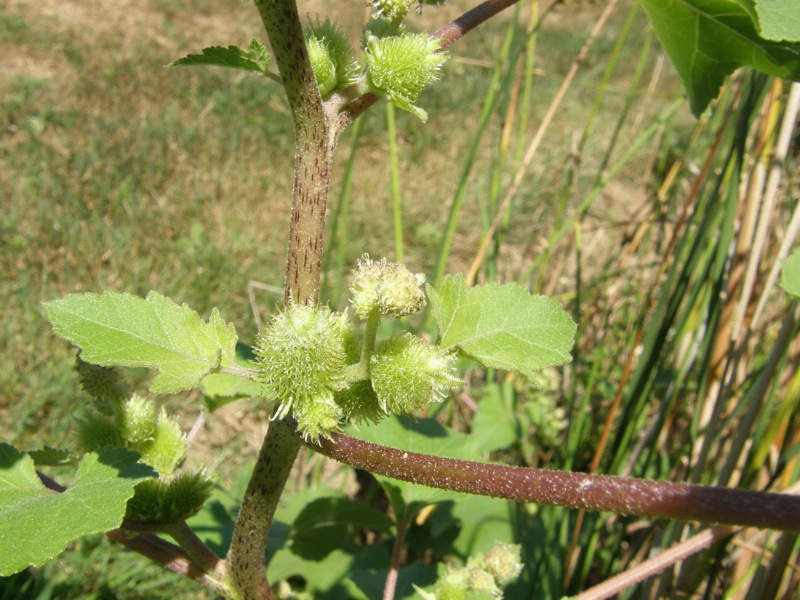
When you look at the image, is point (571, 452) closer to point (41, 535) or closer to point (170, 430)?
point (170, 430)

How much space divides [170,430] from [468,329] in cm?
44

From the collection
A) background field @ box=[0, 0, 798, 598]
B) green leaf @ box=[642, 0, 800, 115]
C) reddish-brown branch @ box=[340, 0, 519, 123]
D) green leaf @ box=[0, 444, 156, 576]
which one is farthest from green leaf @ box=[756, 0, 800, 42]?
background field @ box=[0, 0, 798, 598]

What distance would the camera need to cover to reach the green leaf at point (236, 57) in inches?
27.6

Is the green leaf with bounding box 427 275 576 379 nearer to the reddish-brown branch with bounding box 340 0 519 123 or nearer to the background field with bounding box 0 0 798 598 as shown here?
the reddish-brown branch with bounding box 340 0 519 123

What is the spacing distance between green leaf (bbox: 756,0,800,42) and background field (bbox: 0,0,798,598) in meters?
0.81

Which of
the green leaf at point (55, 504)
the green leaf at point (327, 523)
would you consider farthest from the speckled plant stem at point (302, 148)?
the green leaf at point (327, 523)

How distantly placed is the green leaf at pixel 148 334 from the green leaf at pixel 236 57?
0.24 meters

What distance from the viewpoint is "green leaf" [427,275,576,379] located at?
74 cm

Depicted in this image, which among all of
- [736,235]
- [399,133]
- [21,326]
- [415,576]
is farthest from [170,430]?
[399,133]

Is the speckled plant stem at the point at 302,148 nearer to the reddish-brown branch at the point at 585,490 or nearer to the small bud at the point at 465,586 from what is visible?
the reddish-brown branch at the point at 585,490

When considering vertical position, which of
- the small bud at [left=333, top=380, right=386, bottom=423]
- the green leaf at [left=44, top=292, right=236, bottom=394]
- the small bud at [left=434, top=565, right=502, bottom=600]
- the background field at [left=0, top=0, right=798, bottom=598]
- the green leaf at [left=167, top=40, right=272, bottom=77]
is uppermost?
the green leaf at [left=167, top=40, right=272, bottom=77]

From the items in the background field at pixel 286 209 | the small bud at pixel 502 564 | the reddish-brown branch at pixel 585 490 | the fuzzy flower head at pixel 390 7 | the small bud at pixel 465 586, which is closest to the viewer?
the reddish-brown branch at pixel 585 490

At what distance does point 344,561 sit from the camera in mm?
1562

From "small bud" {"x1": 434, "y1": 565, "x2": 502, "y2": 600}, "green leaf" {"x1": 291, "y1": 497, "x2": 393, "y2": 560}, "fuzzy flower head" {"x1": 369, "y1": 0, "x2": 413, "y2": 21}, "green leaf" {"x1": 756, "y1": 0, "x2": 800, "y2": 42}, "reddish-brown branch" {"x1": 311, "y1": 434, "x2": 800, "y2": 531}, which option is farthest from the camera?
"green leaf" {"x1": 291, "y1": 497, "x2": 393, "y2": 560}
